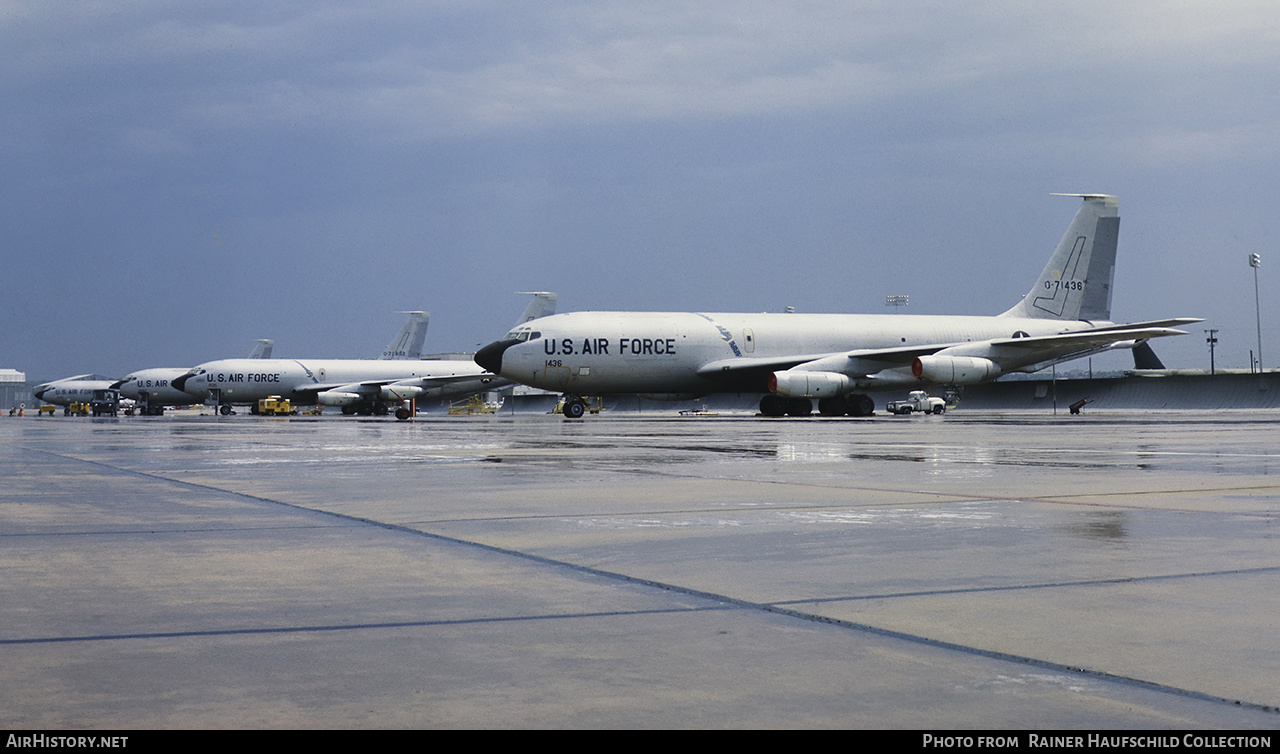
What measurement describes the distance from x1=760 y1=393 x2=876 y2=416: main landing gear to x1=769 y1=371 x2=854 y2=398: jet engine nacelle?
1609 millimetres

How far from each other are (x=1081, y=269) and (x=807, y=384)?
51.2 ft

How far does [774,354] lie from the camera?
43250mm

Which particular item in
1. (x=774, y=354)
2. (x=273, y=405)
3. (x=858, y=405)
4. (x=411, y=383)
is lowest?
(x=273, y=405)

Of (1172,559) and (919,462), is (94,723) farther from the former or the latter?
A: (919,462)

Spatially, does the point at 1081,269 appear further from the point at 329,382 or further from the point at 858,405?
the point at 329,382

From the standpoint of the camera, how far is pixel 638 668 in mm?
3346

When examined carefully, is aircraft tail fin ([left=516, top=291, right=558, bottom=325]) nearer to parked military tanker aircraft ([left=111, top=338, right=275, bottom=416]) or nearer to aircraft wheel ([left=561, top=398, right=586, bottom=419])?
parked military tanker aircraft ([left=111, top=338, right=275, bottom=416])

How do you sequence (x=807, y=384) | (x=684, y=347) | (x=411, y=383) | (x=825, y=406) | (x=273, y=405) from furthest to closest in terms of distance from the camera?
1. (x=273, y=405)
2. (x=411, y=383)
3. (x=825, y=406)
4. (x=684, y=347)
5. (x=807, y=384)

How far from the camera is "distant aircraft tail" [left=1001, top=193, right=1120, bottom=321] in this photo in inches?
1898

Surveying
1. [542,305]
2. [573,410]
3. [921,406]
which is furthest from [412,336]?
[573,410]

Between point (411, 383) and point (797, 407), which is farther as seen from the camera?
point (411, 383)

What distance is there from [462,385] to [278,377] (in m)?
9.86

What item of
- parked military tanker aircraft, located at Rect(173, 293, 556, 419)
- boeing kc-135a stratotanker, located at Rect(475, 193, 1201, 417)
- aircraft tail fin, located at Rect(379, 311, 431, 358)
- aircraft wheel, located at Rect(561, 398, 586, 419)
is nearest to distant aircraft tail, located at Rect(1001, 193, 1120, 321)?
boeing kc-135a stratotanker, located at Rect(475, 193, 1201, 417)

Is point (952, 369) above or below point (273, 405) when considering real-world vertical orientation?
above
